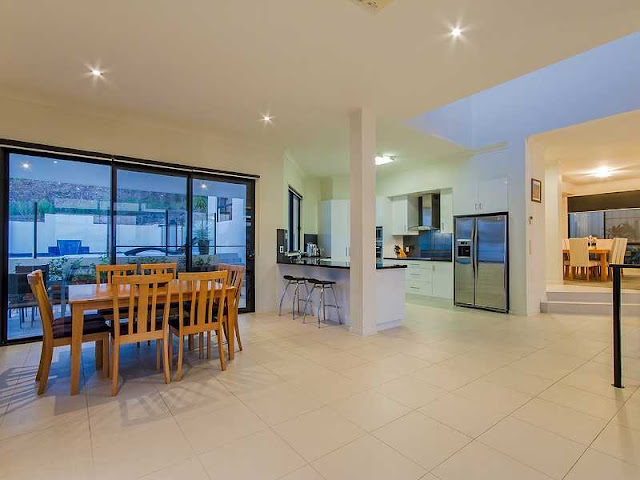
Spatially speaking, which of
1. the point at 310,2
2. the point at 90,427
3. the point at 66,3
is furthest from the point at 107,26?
the point at 90,427

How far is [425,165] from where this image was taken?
277 inches

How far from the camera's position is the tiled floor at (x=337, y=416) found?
1717mm

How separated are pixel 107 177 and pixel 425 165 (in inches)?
227

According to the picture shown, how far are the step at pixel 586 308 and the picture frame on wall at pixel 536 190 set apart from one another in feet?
5.74

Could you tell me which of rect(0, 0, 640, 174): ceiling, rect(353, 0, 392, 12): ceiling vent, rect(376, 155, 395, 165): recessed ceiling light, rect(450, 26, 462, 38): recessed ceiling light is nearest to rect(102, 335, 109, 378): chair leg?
rect(0, 0, 640, 174): ceiling

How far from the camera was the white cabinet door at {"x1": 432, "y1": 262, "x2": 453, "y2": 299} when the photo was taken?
6.69 metres

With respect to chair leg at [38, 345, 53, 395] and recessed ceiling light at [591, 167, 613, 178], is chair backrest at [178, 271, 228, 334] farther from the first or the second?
recessed ceiling light at [591, 167, 613, 178]

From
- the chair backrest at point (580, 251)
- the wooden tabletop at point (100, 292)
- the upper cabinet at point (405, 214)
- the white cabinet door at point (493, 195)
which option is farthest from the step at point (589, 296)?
the wooden tabletop at point (100, 292)

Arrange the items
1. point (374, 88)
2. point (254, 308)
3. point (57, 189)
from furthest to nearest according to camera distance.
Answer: point (254, 308) < point (57, 189) < point (374, 88)

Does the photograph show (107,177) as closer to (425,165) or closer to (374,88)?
(374,88)

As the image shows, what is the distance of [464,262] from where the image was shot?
19.8 feet

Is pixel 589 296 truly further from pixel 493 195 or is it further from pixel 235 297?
pixel 235 297

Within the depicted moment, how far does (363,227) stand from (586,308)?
417 centimetres

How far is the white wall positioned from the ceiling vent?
326cm
